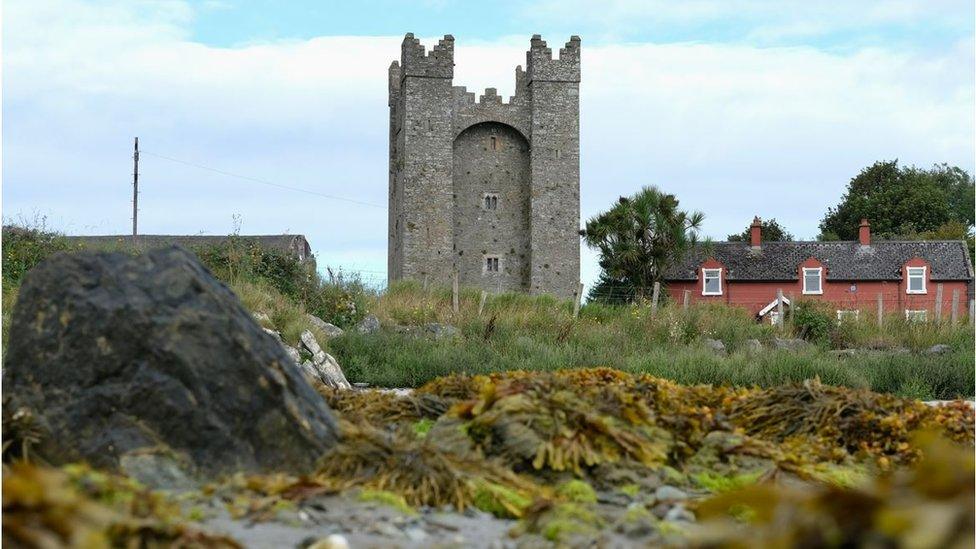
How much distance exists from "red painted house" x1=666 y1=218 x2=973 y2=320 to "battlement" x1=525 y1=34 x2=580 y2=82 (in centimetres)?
926

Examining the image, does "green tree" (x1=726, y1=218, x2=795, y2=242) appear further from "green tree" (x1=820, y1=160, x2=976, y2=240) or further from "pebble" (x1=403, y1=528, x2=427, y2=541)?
"pebble" (x1=403, y1=528, x2=427, y2=541)

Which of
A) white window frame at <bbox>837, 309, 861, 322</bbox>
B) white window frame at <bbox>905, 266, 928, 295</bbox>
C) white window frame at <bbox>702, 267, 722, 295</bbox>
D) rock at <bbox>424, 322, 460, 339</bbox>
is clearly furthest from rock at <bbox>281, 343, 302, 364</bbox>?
white window frame at <bbox>905, 266, 928, 295</bbox>

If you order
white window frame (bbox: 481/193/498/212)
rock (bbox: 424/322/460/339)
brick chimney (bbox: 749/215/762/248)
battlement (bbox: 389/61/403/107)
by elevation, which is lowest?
rock (bbox: 424/322/460/339)

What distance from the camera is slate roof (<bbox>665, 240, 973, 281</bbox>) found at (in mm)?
48938

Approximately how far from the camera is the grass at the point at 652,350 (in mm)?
15508

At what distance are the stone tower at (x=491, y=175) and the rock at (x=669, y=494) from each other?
44.6 metres

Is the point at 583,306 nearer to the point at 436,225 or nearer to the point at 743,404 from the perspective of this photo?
the point at 436,225

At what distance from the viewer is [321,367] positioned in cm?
1592

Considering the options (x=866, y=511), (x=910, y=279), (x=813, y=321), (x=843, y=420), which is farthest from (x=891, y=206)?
(x=866, y=511)

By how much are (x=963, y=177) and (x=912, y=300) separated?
28.6 metres

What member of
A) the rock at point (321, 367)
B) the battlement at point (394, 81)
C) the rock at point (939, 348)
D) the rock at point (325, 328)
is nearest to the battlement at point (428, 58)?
the battlement at point (394, 81)

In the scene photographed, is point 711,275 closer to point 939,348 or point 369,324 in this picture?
point 369,324

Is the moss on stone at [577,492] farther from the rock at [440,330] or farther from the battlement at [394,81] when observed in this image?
the battlement at [394,81]

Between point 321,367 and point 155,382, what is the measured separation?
35.3ft
